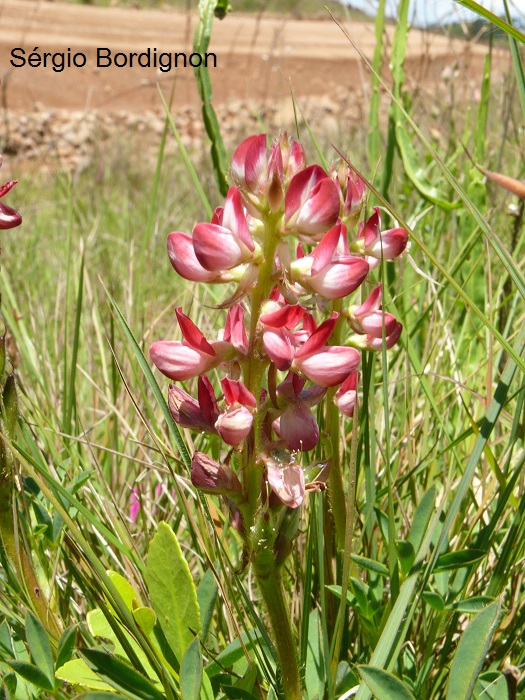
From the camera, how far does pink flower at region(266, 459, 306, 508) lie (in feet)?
2.36

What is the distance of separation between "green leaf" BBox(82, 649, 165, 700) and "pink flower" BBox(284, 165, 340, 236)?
0.42m

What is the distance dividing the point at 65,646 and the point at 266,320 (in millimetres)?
386

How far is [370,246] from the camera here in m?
0.99

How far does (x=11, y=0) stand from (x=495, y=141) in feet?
56.3

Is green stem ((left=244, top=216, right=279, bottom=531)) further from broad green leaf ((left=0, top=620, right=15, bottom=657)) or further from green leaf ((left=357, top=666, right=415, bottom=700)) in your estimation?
broad green leaf ((left=0, top=620, right=15, bottom=657))

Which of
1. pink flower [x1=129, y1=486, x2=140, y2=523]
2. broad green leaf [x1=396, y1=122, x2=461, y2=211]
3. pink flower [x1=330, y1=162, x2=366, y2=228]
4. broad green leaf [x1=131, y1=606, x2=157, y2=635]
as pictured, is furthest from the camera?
broad green leaf [x1=396, y1=122, x2=461, y2=211]

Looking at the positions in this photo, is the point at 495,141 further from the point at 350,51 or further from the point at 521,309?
the point at 350,51

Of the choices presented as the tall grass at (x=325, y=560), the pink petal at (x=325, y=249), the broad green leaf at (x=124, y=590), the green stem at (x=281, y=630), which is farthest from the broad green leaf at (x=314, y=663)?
the pink petal at (x=325, y=249)

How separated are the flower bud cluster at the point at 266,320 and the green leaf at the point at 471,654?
18cm

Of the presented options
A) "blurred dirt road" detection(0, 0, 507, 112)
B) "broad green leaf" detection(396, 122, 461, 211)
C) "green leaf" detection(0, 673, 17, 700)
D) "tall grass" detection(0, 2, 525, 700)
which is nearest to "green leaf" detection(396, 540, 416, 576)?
"tall grass" detection(0, 2, 525, 700)

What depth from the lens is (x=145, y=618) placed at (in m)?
0.89

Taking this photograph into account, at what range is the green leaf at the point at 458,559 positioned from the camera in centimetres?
88

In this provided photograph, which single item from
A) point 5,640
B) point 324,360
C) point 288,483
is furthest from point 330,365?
point 5,640

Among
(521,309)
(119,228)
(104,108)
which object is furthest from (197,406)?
(104,108)
